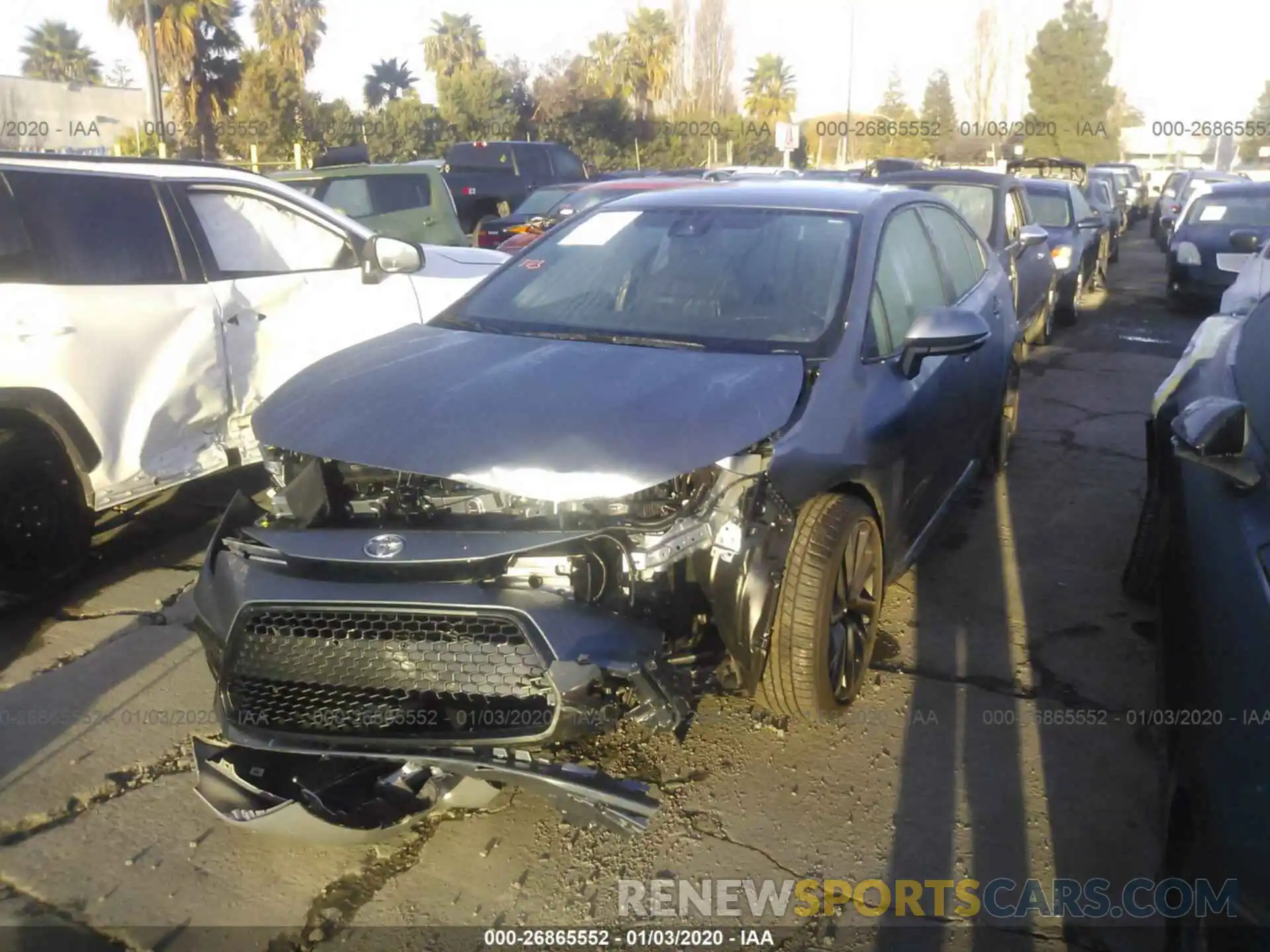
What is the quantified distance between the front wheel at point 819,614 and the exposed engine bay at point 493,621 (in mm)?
154

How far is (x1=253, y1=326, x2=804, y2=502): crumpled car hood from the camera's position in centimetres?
267

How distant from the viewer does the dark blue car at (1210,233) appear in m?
12.0

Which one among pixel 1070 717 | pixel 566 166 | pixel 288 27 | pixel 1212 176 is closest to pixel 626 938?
pixel 1070 717

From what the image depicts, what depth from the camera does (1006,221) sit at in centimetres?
866

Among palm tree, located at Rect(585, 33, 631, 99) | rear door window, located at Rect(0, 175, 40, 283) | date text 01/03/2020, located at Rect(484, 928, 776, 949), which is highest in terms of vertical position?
palm tree, located at Rect(585, 33, 631, 99)

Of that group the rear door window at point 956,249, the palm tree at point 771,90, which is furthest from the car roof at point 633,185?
the palm tree at point 771,90

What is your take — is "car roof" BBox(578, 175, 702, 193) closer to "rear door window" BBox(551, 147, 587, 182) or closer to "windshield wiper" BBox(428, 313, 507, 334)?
"rear door window" BBox(551, 147, 587, 182)

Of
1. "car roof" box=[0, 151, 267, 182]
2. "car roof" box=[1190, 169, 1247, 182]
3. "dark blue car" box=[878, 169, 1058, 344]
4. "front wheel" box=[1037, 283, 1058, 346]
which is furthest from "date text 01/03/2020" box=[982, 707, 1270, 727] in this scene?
"car roof" box=[1190, 169, 1247, 182]

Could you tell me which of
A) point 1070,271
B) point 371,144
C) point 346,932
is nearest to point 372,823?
point 346,932

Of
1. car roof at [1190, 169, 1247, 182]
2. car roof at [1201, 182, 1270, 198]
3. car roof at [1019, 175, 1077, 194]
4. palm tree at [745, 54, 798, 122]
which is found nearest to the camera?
car roof at [1019, 175, 1077, 194]

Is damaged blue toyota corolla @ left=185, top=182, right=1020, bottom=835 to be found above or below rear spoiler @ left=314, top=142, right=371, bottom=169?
below

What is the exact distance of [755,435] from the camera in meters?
2.85

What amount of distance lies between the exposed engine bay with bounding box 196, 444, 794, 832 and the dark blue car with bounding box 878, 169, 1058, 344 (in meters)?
5.75

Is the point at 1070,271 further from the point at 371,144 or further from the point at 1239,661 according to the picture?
the point at 371,144
